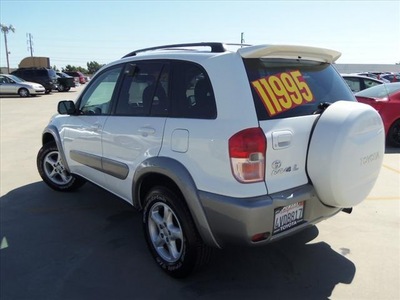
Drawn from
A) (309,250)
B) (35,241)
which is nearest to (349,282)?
(309,250)

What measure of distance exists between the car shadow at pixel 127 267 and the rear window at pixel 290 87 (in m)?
1.39

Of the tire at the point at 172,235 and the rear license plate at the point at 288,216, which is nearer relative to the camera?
the rear license plate at the point at 288,216

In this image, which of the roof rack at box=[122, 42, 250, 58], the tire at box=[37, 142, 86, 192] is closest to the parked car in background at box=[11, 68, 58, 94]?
the tire at box=[37, 142, 86, 192]

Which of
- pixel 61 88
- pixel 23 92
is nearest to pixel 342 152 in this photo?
pixel 23 92

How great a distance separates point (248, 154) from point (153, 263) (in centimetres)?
154

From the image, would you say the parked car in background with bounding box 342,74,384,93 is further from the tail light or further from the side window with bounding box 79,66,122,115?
the tail light

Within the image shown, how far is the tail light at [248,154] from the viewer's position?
2484 mm

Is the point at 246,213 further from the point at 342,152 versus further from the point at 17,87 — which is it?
the point at 17,87

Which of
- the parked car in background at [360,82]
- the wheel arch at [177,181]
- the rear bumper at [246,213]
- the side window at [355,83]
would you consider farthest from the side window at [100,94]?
the side window at [355,83]

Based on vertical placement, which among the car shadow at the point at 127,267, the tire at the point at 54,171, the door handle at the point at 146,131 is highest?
the door handle at the point at 146,131

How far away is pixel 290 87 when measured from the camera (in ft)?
9.34

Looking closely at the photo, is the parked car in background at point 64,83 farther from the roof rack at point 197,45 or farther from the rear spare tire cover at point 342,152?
the rear spare tire cover at point 342,152

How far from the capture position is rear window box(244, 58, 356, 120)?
2641mm

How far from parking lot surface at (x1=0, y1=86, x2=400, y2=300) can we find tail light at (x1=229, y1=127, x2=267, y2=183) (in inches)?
40.4
